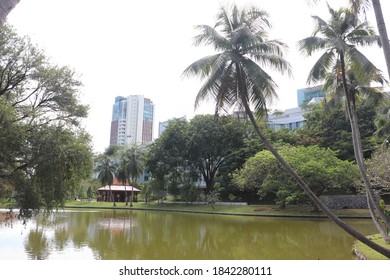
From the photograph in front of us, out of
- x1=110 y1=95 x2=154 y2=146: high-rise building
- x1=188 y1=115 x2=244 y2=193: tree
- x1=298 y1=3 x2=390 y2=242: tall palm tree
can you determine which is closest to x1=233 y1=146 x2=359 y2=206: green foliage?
x1=188 y1=115 x2=244 y2=193: tree

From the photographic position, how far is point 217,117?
1119 centimetres

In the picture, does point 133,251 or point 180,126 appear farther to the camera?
point 180,126

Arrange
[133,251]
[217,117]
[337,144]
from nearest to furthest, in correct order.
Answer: [217,117]
[133,251]
[337,144]

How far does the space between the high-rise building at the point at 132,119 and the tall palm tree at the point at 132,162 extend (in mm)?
56974

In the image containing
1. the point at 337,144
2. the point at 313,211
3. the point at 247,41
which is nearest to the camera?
the point at 247,41

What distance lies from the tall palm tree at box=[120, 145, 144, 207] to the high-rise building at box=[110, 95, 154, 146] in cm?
5697

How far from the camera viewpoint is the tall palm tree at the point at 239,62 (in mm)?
10391

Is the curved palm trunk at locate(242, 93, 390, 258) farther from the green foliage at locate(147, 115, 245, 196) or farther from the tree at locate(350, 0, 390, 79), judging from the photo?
the green foliage at locate(147, 115, 245, 196)

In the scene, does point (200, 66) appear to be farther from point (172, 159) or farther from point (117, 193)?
point (117, 193)

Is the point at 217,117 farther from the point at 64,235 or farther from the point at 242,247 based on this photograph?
the point at 64,235

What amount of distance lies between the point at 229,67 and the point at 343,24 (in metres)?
4.72

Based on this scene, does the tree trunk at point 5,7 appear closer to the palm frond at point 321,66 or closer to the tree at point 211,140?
the palm frond at point 321,66

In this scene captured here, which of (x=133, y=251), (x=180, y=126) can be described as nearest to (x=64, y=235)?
(x=133, y=251)

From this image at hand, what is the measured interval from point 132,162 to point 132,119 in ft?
199
